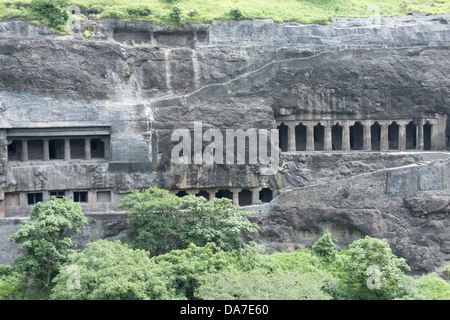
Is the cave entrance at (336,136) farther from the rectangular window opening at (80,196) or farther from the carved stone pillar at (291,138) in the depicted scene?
the rectangular window opening at (80,196)

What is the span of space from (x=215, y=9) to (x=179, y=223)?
1895cm

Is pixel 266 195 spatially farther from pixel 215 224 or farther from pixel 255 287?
pixel 255 287

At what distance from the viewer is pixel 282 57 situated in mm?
35344

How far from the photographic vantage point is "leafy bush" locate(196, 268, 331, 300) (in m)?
22.5

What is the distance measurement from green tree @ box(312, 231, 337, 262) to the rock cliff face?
209 centimetres

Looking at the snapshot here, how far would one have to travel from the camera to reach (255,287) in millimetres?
22969

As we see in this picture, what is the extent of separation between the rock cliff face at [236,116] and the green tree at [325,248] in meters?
2.09

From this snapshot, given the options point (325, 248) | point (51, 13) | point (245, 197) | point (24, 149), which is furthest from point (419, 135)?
point (51, 13)

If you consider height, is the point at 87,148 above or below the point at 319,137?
below

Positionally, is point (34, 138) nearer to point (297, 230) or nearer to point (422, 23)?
point (297, 230)

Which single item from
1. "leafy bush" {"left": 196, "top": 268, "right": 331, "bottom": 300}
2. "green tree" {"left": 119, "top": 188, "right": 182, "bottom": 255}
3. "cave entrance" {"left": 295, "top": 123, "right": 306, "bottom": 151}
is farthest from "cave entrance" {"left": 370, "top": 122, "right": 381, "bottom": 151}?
"green tree" {"left": 119, "top": 188, "right": 182, "bottom": 255}

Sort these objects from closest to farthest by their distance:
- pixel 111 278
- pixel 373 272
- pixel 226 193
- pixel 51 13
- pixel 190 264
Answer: pixel 111 278
pixel 190 264
pixel 373 272
pixel 226 193
pixel 51 13

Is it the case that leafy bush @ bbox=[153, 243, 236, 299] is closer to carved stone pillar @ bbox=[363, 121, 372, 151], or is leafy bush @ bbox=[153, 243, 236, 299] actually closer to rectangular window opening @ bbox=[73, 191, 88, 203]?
rectangular window opening @ bbox=[73, 191, 88, 203]

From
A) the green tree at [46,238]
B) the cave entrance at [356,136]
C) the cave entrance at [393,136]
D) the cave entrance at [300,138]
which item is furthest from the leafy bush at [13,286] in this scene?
the cave entrance at [393,136]
